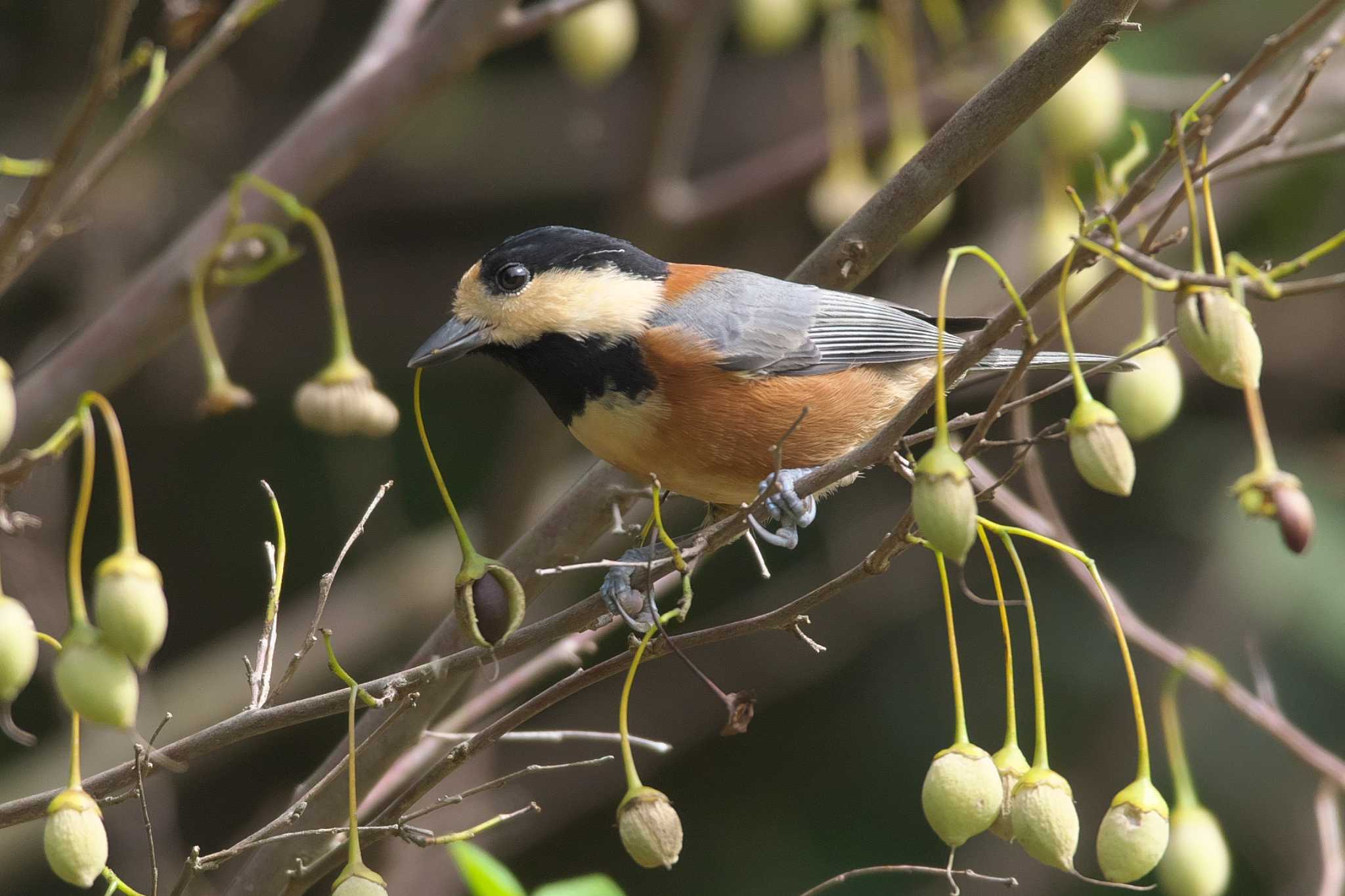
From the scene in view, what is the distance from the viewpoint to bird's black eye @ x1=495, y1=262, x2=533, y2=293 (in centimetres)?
292

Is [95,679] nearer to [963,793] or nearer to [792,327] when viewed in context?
[963,793]

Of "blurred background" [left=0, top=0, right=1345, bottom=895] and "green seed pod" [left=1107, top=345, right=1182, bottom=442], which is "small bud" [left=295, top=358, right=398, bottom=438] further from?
"blurred background" [left=0, top=0, right=1345, bottom=895]

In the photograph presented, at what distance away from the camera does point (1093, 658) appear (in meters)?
4.70

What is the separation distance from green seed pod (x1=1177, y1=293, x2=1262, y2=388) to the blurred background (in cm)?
206

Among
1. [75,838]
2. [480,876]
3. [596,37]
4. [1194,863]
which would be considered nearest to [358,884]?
[480,876]

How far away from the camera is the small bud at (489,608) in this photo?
6.07ft

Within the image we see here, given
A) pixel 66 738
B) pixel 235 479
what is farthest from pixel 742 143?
pixel 66 738

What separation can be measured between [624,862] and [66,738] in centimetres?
196

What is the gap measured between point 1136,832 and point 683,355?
4.55ft

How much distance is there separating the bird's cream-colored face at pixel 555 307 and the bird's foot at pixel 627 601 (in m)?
0.72

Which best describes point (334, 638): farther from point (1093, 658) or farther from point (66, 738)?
point (1093, 658)

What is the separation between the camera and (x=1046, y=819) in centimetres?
168

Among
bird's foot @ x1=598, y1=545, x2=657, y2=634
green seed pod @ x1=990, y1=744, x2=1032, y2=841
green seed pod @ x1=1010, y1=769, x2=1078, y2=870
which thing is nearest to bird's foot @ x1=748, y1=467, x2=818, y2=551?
bird's foot @ x1=598, y1=545, x2=657, y2=634

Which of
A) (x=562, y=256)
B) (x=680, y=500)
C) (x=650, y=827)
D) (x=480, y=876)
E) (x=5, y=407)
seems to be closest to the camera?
(x=480, y=876)
